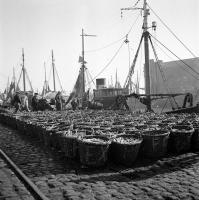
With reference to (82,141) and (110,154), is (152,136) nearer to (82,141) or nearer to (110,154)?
(110,154)

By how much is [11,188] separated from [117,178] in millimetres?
2258

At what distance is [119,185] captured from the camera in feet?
16.7

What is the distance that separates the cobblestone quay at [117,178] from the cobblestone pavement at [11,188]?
0.33 meters

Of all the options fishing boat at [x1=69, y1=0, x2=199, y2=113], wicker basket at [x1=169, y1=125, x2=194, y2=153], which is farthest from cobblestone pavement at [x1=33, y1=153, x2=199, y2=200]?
fishing boat at [x1=69, y1=0, x2=199, y2=113]

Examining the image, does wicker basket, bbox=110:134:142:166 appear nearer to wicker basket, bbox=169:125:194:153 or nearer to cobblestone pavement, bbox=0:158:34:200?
wicker basket, bbox=169:125:194:153

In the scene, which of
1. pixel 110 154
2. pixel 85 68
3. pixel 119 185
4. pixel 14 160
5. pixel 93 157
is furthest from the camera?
pixel 85 68

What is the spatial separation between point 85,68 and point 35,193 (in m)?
34.2

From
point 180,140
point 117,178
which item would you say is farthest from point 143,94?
point 117,178

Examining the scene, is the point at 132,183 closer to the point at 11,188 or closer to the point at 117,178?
the point at 117,178

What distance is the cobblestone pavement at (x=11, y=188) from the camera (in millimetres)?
4637

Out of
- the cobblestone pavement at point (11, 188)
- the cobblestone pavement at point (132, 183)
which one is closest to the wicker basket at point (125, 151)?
the cobblestone pavement at point (132, 183)

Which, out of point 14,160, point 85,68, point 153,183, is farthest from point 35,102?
point 153,183

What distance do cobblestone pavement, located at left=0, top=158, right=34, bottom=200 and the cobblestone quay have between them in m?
0.33

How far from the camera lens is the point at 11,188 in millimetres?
5086
